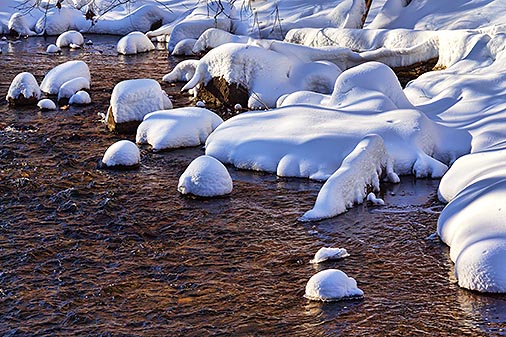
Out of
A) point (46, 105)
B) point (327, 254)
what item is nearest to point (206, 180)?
point (327, 254)

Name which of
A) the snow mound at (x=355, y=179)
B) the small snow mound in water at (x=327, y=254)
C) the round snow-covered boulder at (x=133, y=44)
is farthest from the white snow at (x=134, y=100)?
the round snow-covered boulder at (x=133, y=44)

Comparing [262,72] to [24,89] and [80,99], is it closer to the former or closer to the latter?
[80,99]

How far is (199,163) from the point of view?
880 cm

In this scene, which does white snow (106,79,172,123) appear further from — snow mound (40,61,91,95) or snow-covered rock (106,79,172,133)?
snow mound (40,61,91,95)

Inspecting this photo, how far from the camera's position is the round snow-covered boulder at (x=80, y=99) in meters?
13.4

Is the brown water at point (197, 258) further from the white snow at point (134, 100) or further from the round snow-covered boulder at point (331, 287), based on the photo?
the white snow at point (134, 100)

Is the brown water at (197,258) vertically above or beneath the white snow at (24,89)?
beneath

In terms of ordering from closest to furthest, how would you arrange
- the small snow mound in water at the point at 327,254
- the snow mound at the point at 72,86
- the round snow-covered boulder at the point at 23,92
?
the small snow mound in water at the point at 327,254 < the round snow-covered boulder at the point at 23,92 < the snow mound at the point at 72,86

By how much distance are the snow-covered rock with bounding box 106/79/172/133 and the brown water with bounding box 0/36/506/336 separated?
1209 millimetres

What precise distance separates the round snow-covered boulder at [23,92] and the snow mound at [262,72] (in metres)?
2.64

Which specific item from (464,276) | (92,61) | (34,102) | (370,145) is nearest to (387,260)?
(464,276)

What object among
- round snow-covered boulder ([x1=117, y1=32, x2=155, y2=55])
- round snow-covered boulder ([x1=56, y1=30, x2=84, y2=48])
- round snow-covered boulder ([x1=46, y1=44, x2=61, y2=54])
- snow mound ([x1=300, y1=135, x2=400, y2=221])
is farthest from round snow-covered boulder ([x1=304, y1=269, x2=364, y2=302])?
round snow-covered boulder ([x1=56, y1=30, x2=84, y2=48])

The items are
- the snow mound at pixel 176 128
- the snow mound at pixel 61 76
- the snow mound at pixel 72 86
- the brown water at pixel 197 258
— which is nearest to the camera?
the brown water at pixel 197 258

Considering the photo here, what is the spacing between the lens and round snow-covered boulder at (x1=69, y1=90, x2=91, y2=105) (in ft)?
43.8
